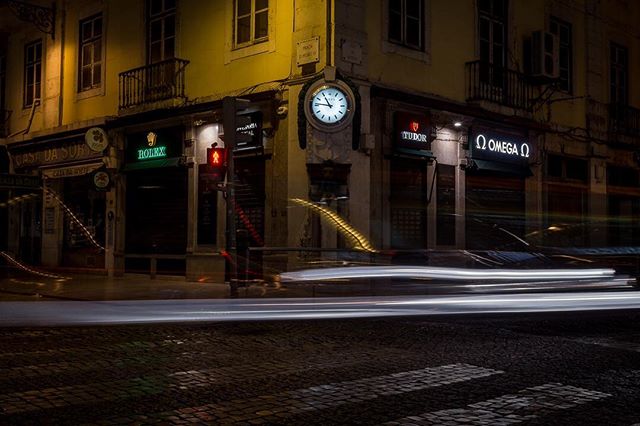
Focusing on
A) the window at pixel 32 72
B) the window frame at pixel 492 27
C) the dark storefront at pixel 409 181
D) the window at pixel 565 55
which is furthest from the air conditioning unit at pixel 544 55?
the window at pixel 32 72

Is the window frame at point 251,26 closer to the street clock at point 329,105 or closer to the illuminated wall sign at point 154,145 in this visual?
the street clock at point 329,105

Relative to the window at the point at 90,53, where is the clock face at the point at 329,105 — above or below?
below

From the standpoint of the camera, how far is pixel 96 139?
19.4 meters

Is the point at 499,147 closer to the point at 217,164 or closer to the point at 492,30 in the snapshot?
the point at 492,30

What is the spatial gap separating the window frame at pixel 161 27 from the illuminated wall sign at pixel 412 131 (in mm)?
6434

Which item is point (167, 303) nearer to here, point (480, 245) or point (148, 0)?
point (480, 245)

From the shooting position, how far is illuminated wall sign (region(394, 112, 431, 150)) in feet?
53.0

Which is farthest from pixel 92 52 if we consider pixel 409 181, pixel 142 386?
pixel 142 386

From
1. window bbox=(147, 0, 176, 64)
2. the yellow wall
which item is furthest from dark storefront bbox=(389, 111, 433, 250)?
window bbox=(147, 0, 176, 64)

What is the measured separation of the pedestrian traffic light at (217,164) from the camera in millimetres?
13430

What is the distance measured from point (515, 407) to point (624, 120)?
20.2m

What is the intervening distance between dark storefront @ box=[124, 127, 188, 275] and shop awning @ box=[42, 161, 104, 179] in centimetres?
125

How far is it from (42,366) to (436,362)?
3.83 meters

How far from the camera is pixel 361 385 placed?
5824 millimetres
